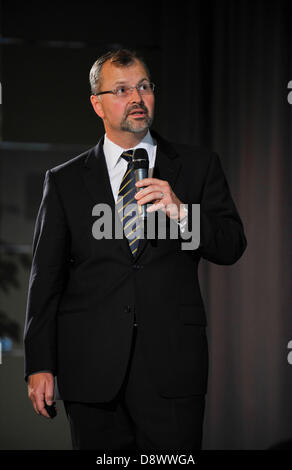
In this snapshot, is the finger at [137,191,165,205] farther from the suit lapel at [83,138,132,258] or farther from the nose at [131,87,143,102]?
the nose at [131,87,143,102]

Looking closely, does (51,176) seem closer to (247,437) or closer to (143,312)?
(143,312)

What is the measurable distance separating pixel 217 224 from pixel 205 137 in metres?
1.87

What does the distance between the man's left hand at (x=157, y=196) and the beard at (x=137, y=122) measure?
12.8 inches

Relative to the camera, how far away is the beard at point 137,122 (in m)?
1.96

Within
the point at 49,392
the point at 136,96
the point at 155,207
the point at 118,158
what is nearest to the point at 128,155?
the point at 118,158

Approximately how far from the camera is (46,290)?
197 cm

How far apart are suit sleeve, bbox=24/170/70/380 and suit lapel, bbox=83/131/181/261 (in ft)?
0.43

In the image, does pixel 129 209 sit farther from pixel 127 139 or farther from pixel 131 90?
pixel 131 90

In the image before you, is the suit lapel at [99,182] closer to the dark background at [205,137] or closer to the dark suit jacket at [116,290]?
the dark suit jacket at [116,290]

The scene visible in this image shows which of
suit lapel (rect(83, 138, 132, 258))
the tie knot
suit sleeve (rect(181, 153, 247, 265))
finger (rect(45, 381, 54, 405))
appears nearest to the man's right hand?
finger (rect(45, 381, 54, 405))

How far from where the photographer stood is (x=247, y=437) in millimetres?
3541

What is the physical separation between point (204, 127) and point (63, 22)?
1.03 m

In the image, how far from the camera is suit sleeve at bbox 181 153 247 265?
1838mm

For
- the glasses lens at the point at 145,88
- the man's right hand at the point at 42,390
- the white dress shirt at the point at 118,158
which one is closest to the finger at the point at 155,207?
the white dress shirt at the point at 118,158
